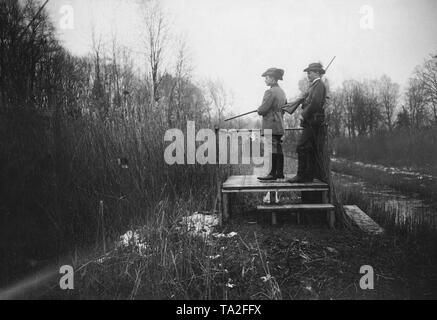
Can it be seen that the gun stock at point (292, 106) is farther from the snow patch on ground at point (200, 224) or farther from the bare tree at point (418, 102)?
the bare tree at point (418, 102)

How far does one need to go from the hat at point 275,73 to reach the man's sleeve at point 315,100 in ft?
2.50

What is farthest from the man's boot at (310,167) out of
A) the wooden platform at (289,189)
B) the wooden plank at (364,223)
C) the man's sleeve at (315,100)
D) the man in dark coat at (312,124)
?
Answer: the wooden plank at (364,223)

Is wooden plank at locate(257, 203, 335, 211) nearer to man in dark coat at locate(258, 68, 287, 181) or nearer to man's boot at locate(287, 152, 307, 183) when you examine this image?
man's boot at locate(287, 152, 307, 183)

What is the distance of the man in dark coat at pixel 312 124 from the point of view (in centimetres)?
440

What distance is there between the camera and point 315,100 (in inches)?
173

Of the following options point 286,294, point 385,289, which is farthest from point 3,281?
point 385,289

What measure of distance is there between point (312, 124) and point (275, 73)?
1.06 m

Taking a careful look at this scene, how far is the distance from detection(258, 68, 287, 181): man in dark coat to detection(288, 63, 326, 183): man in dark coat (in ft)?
1.26

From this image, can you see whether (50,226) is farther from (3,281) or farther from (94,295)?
(94,295)

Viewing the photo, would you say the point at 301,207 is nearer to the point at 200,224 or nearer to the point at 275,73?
the point at 200,224

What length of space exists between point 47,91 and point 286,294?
3539 millimetres

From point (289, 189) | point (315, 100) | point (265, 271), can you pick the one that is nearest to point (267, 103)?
point (315, 100)

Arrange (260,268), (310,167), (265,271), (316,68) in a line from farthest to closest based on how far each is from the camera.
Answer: (310,167), (316,68), (260,268), (265,271)

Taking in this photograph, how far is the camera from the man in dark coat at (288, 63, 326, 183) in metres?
4.40
